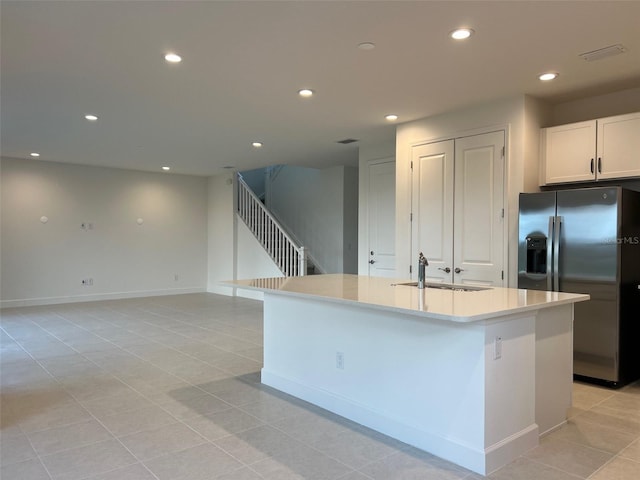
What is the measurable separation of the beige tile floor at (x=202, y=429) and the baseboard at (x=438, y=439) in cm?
5

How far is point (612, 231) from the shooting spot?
3.68 m

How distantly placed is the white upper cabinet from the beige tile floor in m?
1.90

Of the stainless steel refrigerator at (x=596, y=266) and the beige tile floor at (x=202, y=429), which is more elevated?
the stainless steel refrigerator at (x=596, y=266)

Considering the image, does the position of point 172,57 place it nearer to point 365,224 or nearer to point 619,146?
point 619,146

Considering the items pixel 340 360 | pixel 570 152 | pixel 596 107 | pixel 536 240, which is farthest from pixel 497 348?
pixel 596 107

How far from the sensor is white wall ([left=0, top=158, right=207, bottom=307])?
7922mm

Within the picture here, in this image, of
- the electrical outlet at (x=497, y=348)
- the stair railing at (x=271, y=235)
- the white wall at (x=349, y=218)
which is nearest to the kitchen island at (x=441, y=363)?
the electrical outlet at (x=497, y=348)

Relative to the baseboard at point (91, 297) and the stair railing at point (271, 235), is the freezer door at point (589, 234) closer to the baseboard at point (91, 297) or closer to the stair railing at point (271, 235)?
the stair railing at point (271, 235)

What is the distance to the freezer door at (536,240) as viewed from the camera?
4.00 m

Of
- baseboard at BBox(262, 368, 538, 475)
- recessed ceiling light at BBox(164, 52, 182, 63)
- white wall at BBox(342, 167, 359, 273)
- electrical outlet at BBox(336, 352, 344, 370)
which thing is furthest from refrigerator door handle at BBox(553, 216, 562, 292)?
white wall at BBox(342, 167, 359, 273)

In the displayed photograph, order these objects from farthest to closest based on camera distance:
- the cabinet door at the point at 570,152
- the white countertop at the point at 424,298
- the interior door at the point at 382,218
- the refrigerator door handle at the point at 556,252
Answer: the interior door at the point at 382,218 → the cabinet door at the point at 570,152 → the refrigerator door handle at the point at 556,252 → the white countertop at the point at 424,298

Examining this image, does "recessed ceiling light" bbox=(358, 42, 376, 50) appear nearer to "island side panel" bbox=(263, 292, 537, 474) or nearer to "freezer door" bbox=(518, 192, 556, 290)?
"island side panel" bbox=(263, 292, 537, 474)

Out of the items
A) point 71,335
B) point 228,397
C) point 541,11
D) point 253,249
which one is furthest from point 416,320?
point 253,249

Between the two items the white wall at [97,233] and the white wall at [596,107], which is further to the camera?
the white wall at [97,233]
